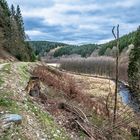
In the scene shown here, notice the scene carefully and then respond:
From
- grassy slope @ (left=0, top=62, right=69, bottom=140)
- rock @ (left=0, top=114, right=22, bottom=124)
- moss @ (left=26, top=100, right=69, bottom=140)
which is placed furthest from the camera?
moss @ (left=26, top=100, right=69, bottom=140)

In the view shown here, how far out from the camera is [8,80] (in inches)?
637

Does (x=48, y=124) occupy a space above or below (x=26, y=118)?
below

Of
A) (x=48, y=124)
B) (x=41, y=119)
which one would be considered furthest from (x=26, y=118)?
(x=48, y=124)

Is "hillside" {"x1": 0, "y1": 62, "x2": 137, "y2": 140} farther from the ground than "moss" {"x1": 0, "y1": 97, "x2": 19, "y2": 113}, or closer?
closer

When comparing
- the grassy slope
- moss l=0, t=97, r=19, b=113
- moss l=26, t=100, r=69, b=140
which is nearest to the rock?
the grassy slope

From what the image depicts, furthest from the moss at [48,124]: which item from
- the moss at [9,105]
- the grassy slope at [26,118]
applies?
the moss at [9,105]

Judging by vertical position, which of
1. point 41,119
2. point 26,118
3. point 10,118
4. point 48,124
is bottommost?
point 48,124

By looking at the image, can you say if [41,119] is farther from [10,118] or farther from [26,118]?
[10,118]

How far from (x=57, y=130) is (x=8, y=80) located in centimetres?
473

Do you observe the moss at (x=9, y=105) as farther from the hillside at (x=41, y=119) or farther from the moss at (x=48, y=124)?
the moss at (x=48, y=124)

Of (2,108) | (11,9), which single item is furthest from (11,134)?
(11,9)

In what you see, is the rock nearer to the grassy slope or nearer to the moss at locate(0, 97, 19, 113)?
the grassy slope

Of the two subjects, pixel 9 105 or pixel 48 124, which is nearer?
pixel 9 105

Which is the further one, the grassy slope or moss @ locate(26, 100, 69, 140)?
moss @ locate(26, 100, 69, 140)
